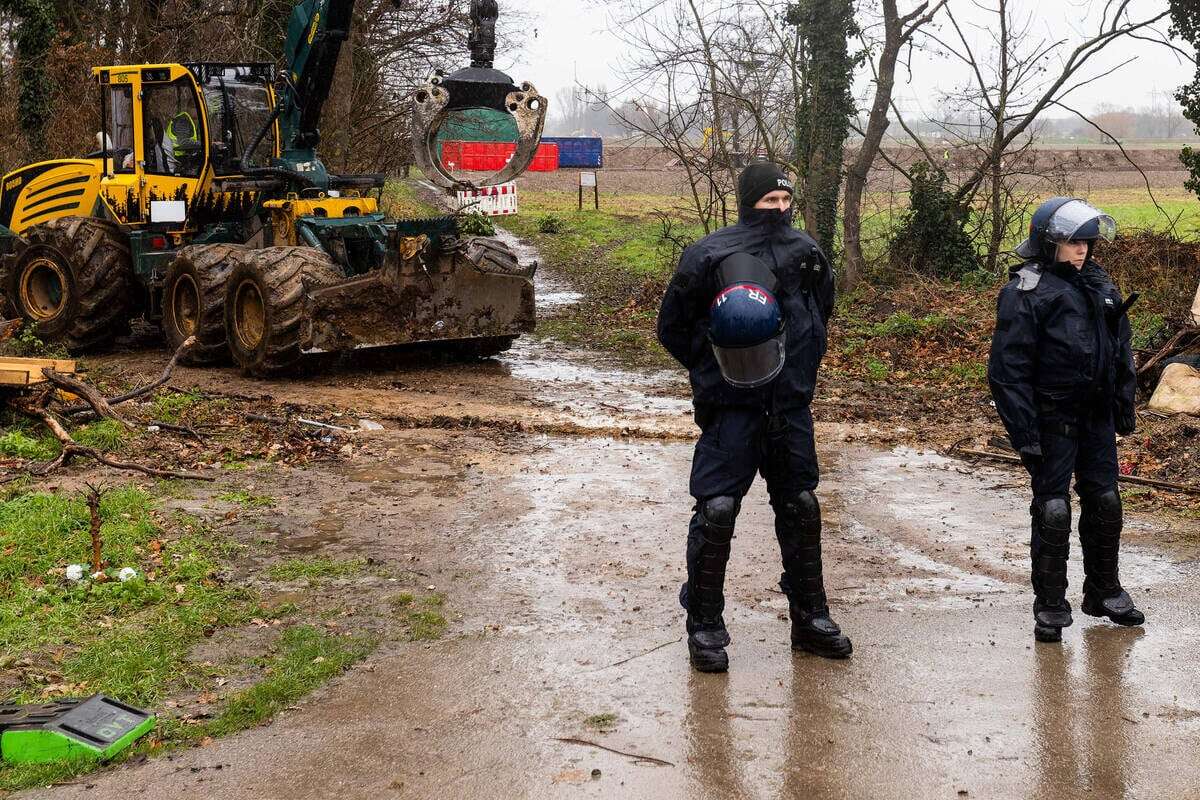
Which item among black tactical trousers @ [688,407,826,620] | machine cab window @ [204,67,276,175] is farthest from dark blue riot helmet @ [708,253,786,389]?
machine cab window @ [204,67,276,175]

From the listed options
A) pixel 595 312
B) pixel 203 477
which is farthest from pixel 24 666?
pixel 595 312

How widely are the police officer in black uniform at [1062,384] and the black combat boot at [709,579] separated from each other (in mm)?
1272

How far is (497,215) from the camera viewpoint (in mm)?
31875

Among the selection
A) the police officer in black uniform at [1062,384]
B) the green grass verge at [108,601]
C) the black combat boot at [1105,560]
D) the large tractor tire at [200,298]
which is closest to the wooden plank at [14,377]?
the green grass verge at [108,601]

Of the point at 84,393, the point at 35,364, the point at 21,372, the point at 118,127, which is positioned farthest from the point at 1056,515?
the point at 118,127

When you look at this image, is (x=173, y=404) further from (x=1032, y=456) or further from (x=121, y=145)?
(x=1032, y=456)

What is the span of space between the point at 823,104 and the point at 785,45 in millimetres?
920

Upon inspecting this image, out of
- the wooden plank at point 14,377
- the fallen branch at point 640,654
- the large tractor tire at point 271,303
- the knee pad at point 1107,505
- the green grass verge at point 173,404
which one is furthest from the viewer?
the large tractor tire at point 271,303

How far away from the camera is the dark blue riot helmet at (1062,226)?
5.48 meters

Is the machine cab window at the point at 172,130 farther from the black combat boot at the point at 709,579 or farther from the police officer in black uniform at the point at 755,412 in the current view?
the black combat boot at the point at 709,579

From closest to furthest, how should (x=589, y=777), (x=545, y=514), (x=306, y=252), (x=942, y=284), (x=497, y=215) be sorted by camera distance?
1. (x=589, y=777)
2. (x=545, y=514)
3. (x=306, y=252)
4. (x=942, y=284)
5. (x=497, y=215)

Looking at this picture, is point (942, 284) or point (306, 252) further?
point (942, 284)

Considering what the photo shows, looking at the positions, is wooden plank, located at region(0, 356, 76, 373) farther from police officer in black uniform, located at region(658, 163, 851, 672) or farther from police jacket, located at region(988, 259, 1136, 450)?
police jacket, located at region(988, 259, 1136, 450)

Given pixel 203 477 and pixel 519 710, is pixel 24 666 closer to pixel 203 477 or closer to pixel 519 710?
pixel 519 710
